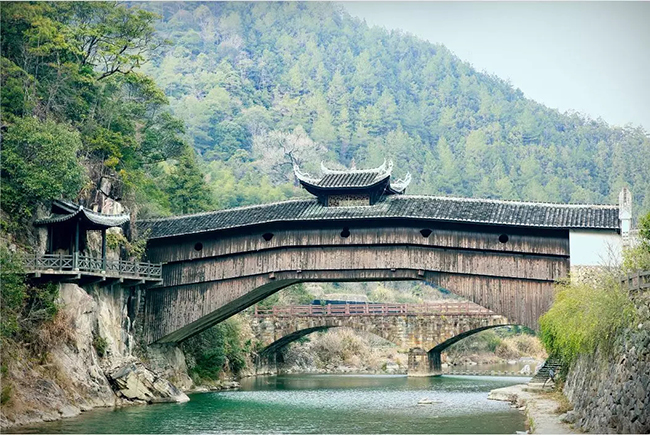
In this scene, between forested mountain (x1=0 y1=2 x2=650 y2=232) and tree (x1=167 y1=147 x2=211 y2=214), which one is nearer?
forested mountain (x1=0 y1=2 x2=650 y2=232)

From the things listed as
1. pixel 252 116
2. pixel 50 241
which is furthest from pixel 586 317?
pixel 252 116

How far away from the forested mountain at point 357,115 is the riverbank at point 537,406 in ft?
157

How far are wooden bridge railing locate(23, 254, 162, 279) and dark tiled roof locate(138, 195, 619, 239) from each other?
1123 millimetres

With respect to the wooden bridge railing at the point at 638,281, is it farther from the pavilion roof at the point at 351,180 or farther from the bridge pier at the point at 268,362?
the bridge pier at the point at 268,362

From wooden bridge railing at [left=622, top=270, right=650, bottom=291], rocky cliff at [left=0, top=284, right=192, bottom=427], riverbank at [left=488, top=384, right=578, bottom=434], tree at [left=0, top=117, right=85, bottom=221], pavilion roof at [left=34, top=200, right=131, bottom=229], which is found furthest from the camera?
pavilion roof at [left=34, top=200, right=131, bottom=229]

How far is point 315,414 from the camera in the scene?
23.8m

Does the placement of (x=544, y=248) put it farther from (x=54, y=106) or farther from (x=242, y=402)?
(x=54, y=106)

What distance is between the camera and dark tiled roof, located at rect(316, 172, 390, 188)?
2792 centimetres

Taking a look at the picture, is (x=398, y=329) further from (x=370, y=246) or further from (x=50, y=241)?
(x=50, y=241)

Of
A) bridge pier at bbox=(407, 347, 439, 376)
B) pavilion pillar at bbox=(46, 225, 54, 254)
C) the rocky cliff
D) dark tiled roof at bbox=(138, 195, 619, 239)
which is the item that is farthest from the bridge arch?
pavilion pillar at bbox=(46, 225, 54, 254)

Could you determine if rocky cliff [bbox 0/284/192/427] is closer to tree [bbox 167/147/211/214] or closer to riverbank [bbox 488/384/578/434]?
riverbank [bbox 488/384/578/434]

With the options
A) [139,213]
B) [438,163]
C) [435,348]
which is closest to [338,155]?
[438,163]

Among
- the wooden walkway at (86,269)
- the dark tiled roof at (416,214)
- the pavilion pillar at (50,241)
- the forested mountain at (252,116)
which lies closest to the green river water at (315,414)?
the wooden walkway at (86,269)

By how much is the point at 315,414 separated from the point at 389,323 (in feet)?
55.8
